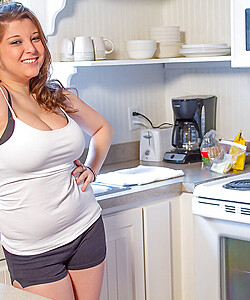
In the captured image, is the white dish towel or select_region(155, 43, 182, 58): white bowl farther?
select_region(155, 43, 182, 58): white bowl

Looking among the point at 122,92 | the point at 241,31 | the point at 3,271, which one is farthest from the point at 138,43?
the point at 3,271

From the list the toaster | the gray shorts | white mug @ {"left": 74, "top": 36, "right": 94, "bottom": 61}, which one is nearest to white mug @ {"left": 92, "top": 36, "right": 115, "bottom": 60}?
white mug @ {"left": 74, "top": 36, "right": 94, "bottom": 61}

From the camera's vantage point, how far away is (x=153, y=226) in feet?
8.39

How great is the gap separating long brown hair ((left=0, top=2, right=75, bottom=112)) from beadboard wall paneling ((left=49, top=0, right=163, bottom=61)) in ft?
3.03

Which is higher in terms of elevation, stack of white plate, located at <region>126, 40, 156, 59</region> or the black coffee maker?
stack of white plate, located at <region>126, 40, 156, 59</region>

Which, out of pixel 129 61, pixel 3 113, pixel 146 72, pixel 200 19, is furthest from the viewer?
pixel 146 72

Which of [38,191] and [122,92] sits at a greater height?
[122,92]

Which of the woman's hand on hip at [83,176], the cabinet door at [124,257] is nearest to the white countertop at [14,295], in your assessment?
the woman's hand on hip at [83,176]

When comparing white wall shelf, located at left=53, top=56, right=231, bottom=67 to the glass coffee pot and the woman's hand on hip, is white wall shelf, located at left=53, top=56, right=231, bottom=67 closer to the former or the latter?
the glass coffee pot

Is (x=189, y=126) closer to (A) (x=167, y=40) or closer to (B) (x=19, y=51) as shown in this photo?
(A) (x=167, y=40)

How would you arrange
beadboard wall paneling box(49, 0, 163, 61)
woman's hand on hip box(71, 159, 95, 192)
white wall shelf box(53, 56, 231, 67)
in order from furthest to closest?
1. beadboard wall paneling box(49, 0, 163, 61)
2. white wall shelf box(53, 56, 231, 67)
3. woman's hand on hip box(71, 159, 95, 192)

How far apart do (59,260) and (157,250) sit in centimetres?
87

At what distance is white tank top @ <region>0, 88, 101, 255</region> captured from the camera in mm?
1688

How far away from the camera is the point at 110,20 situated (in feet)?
10.1
